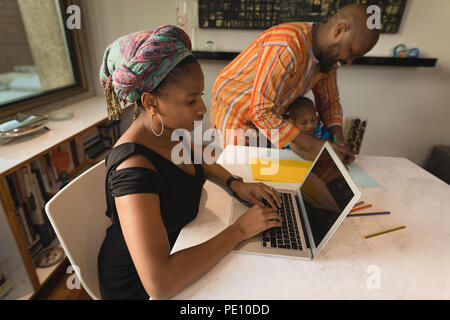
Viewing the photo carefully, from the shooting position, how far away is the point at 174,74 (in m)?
0.73

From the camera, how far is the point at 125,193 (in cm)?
62

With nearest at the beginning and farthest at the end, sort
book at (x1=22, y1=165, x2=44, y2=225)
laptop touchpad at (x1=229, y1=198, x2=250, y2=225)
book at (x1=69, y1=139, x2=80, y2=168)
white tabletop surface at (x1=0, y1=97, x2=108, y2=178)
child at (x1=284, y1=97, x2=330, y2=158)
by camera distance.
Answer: laptop touchpad at (x1=229, y1=198, x2=250, y2=225) < white tabletop surface at (x1=0, y1=97, x2=108, y2=178) < book at (x1=22, y1=165, x2=44, y2=225) < child at (x1=284, y1=97, x2=330, y2=158) < book at (x1=69, y1=139, x2=80, y2=168)

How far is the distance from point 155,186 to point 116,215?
0.73 ft

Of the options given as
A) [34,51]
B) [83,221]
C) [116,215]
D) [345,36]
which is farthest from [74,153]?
[345,36]

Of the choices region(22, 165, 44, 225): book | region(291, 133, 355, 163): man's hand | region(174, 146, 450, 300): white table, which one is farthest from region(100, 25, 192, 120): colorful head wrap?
region(22, 165, 44, 225): book

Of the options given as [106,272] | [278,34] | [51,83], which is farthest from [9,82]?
[278,34]

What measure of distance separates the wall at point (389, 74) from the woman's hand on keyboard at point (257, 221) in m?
1.95

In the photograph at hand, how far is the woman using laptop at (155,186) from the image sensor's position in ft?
1.97

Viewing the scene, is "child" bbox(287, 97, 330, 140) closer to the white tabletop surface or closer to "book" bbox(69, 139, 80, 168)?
the white tabletop surface

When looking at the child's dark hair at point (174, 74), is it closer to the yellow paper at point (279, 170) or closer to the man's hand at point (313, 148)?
the yellow paper at point (279, 170)

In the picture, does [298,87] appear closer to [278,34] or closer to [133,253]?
[278,34]

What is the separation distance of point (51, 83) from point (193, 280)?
197 cm

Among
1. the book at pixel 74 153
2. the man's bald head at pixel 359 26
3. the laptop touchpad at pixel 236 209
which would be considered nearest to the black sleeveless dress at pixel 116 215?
the laptop touchpad at pixel 236 209

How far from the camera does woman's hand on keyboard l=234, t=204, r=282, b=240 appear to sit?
74cm
